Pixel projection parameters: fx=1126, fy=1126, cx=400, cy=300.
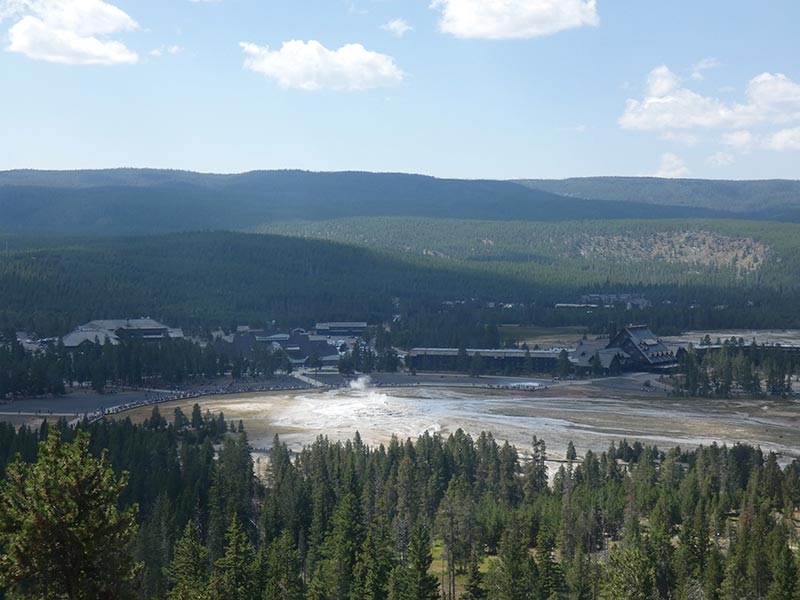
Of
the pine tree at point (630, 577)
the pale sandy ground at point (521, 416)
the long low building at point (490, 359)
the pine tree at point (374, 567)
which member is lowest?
the pale sandy ground at point (521, 416)

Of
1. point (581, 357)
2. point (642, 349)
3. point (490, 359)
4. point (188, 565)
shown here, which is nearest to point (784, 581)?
point (188, 565)

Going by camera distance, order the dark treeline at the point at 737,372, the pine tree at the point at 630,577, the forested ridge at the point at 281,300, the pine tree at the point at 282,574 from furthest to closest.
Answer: the forested ridge at the point at 281,300, the dark treeline at the point at 737,372, the pine tree at the point at 282,574, the pine tree at the point at 630,577

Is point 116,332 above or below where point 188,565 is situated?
above

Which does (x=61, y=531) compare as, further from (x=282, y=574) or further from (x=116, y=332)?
(x=116, y=332)

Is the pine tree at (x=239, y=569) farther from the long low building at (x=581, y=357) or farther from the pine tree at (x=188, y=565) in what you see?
the long low building at (x=581, y=357)

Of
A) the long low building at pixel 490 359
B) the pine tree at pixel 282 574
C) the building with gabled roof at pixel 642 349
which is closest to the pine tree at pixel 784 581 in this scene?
the pine tree at pixel 282 574

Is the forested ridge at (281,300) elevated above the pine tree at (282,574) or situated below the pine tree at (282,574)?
above
